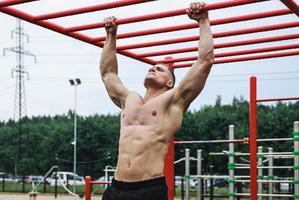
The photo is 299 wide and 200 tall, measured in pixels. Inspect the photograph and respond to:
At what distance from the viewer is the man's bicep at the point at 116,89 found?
372cm

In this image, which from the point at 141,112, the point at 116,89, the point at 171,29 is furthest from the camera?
the point at 171,29

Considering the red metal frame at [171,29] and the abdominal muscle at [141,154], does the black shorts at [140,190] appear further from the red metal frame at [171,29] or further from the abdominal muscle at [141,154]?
the red metal frame at [171,29]

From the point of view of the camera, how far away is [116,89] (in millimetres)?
3764

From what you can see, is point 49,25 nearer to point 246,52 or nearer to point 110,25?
point 110,25

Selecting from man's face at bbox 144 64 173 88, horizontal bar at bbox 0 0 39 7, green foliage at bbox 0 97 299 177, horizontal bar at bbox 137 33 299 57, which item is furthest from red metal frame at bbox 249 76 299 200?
green foliage at bbox 0 97 299 177

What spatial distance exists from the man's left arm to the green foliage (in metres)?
25.0

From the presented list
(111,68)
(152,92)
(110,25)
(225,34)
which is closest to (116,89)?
(111,68)

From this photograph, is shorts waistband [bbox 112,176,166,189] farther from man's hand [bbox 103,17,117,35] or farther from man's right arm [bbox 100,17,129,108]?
man's hand [bbox 103,17,117,35]

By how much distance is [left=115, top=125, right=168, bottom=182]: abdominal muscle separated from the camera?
10.6 feet

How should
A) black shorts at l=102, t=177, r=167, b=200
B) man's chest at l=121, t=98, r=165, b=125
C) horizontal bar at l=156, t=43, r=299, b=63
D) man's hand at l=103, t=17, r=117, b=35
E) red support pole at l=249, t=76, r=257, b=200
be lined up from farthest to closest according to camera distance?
1. red support pole at l=249, t=76, r=257, b=200
2. horizontal bar at l=156, t=43, r=299, b=63
3. man's hand at l=103, t=17, r=117, b=35
4. man's chest at l=121, t=98, r=165, b=125
5. black shorts at l=102, t=177, r=167, b=200

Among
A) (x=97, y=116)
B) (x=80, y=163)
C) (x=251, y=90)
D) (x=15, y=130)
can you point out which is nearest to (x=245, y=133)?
(x=80, y=163)

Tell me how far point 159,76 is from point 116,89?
40 cm

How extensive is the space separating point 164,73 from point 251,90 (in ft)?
7.47

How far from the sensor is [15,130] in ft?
154
